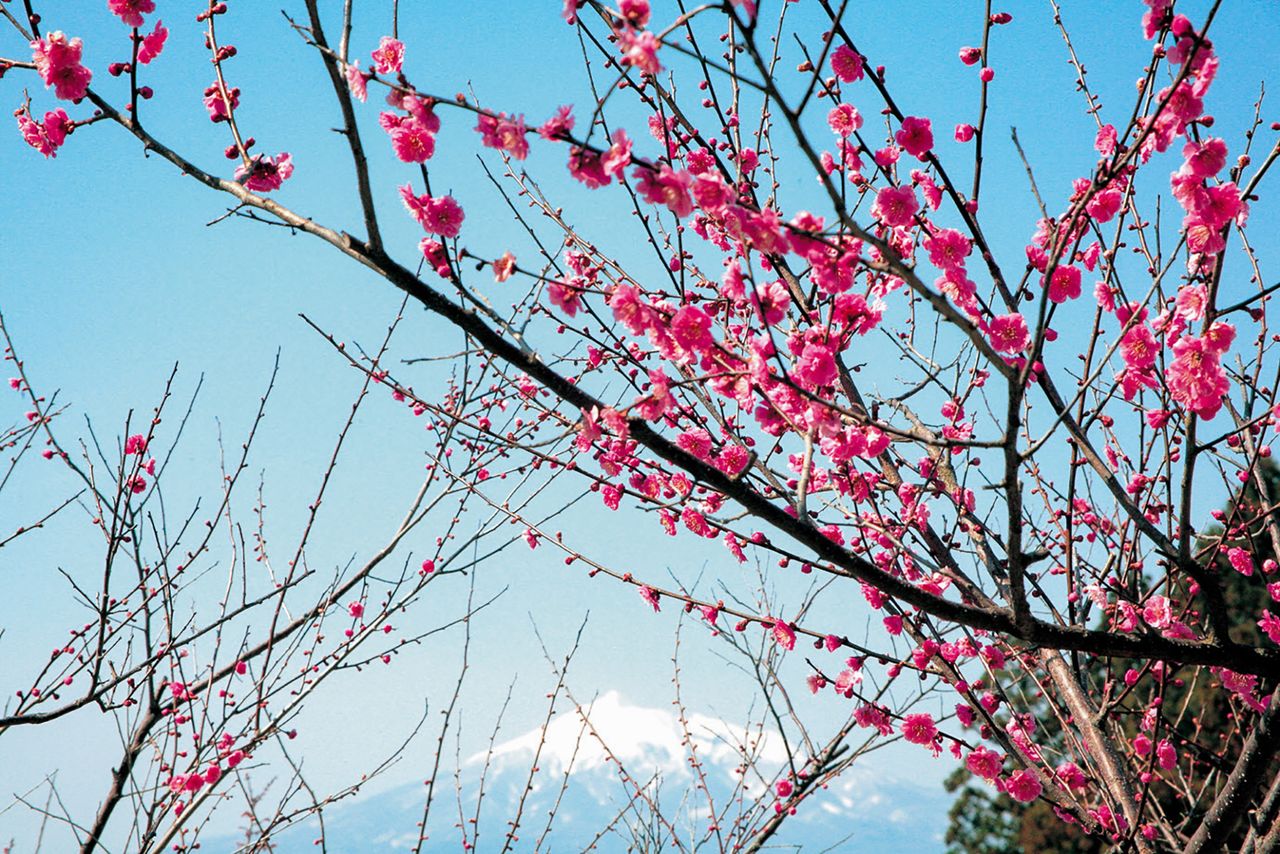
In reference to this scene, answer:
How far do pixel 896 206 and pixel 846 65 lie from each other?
0.51 metres

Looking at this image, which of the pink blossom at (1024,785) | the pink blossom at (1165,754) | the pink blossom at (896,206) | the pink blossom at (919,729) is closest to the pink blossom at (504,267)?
the pink blossom at (896,206)

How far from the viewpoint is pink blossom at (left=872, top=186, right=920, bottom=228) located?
8.81 ft

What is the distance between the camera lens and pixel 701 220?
3482 millimetres

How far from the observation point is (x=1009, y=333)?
105 inches

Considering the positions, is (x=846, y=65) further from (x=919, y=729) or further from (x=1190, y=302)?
(x=919, y=729)

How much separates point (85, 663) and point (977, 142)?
4152 mm

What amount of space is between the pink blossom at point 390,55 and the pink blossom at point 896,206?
147 cm

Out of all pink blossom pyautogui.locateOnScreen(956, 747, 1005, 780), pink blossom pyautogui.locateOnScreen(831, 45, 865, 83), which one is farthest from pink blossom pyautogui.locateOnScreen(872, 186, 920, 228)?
pink blossom pyautogui.locateOnScreen(956, 747, 1005, 780)

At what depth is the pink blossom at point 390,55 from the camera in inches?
92.4

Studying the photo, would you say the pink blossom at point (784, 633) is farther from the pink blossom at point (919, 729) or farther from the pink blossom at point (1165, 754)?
the pink blossom at point (1165, 754)

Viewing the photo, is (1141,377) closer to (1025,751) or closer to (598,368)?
(1025,751)

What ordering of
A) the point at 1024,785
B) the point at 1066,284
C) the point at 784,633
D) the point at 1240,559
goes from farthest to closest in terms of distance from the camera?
the point at 1240,559, the point at 1024,785, the point at 784,633, the point at 1066,284

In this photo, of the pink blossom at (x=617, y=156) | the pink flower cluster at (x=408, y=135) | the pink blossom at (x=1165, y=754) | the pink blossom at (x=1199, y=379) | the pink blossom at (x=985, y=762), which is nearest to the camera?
the pink blossom at (x=617, y=156)

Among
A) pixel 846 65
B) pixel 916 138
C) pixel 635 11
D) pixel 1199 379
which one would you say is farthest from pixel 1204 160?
pixel 635 11
